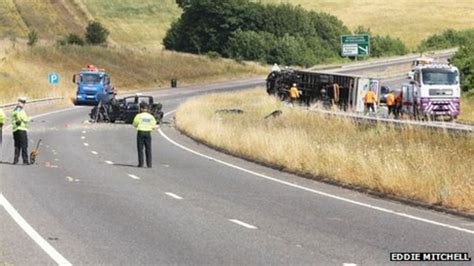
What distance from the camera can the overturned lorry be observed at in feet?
144

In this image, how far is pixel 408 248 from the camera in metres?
11.0

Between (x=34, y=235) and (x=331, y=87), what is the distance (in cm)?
3489

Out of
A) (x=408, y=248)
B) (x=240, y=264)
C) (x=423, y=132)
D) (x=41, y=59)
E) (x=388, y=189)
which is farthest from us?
(x=41, y=59)

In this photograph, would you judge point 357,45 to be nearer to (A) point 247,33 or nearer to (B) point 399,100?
(B) point 399,100

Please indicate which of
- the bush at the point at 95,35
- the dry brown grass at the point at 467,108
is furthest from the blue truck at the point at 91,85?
the bush at the point at 95,35

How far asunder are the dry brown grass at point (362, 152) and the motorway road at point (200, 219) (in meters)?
0.64

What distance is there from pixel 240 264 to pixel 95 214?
470cm

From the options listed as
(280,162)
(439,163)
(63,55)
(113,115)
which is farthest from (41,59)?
(439,163)

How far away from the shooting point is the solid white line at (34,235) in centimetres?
1041

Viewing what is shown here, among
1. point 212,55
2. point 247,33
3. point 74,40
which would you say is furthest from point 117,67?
point 247,33

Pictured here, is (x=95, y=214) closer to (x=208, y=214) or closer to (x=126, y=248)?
(x=208, y=214)

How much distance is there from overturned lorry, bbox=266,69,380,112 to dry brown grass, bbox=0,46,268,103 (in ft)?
71.1

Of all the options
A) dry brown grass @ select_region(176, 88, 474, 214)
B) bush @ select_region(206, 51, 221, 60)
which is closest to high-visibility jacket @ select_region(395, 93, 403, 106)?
dry brown grass @ select_region(176, 88, 474, 214)

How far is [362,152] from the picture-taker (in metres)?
20.2
